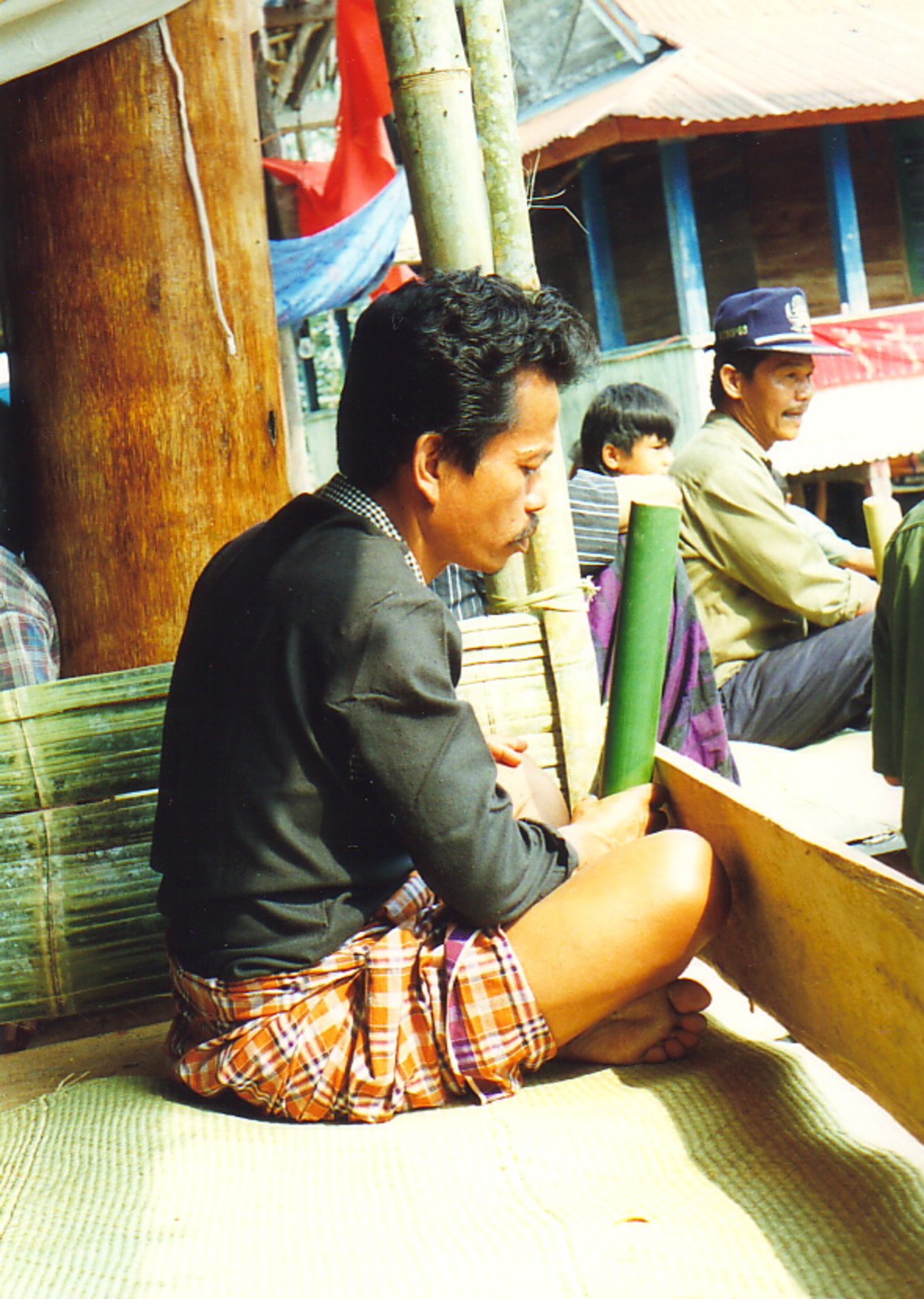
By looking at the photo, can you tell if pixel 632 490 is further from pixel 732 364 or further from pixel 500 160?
pixel 732 364

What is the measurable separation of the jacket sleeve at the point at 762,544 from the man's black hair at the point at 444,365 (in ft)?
7.86

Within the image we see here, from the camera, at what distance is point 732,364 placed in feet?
14.7

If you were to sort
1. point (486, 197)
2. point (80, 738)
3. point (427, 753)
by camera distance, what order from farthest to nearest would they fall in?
point (486, 197)
point (80, 738)
point (427, 753)

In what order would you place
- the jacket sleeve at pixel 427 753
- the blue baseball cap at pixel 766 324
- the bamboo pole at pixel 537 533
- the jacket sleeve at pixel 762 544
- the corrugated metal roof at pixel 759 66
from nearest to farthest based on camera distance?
the jacket sleeve at pixel 427 753 < the bamboo pole at pixel 537 533 < the jacket sleeve at pixel 762 544 < the blue baseball cap at pixel 766 324 < the corrugated metal roof at pixel 759 66

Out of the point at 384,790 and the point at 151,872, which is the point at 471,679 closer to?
the point at 151,872

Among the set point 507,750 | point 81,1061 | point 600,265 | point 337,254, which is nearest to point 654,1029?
point 507,750

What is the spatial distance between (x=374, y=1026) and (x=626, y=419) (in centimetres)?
322

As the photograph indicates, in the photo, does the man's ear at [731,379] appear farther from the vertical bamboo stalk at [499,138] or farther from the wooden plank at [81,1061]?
the wooden plank at [81,1061]

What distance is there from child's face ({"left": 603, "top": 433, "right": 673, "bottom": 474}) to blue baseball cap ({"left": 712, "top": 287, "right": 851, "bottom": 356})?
0.41 metres

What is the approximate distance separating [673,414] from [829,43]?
29.0 feet

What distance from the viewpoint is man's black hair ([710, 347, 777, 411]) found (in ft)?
14.5

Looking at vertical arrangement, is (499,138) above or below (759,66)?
below

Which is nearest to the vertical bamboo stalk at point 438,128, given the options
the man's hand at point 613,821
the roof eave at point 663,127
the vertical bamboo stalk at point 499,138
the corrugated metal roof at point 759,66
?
the vertical bamboo stalk at point 499,138

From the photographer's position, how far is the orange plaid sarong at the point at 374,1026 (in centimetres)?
173
